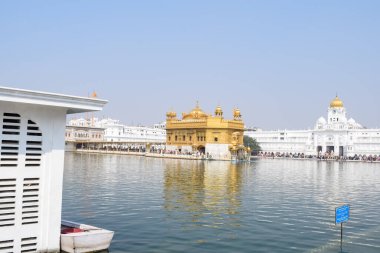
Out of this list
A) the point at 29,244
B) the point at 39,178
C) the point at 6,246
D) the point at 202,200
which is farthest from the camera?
the point at 202,200

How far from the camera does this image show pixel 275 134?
127 meters

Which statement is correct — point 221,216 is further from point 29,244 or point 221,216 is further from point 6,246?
point 6,246

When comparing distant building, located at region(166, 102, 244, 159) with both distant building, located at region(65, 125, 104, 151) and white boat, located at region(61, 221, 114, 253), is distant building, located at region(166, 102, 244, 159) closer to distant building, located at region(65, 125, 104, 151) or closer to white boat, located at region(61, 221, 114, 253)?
distant building, located at region(65, 125, 104, 151)

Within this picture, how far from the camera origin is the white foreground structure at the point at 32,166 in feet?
32.0

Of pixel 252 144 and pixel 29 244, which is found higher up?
pixel 252 144

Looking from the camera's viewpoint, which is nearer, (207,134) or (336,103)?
(207,134)

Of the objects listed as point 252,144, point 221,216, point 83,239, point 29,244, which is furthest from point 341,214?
point 252,144

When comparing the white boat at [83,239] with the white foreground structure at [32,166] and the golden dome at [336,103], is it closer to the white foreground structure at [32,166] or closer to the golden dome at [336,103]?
the white foreground structure at [32,166]

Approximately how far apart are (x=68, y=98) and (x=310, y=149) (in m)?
111

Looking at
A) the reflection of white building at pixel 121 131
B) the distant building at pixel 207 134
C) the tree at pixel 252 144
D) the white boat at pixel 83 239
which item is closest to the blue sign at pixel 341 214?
the white boat at pixel 83 239

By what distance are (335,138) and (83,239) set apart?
106730 millimetres

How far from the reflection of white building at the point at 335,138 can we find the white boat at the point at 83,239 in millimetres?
103773

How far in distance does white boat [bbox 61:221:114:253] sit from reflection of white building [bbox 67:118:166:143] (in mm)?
111407

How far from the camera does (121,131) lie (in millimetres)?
133375
